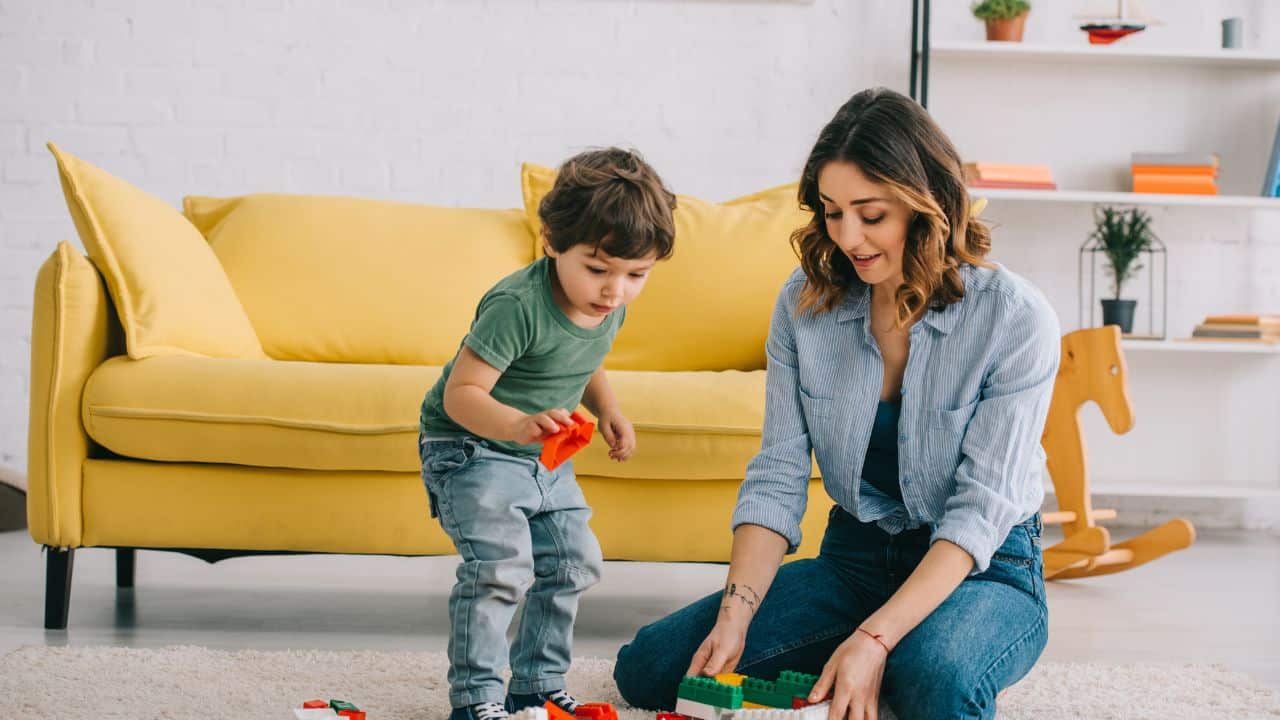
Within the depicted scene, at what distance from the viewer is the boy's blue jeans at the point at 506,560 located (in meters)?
1.46

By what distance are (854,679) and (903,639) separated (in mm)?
168

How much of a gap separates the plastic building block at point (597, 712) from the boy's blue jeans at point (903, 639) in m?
0.20

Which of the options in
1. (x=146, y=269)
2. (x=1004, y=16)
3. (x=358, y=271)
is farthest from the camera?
(x=1004, y=16)

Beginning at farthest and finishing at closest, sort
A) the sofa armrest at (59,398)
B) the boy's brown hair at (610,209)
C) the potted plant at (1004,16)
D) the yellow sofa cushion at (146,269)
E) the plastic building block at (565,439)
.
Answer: the potted plant at (1004,16) → the yellow sofa cushion at (146,269) → the sofa armrest at (59,398) → the boy's brown hair at (610,209) → the plastic building block at (565,439)

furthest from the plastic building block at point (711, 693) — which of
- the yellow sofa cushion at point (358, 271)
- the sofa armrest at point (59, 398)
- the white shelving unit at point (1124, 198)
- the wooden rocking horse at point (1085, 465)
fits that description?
the white shelving unit at point (1124, 198)

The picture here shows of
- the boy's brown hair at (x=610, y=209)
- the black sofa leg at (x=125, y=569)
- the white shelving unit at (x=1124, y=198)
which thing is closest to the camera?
the boy's brown hair at (x=610, y=209)

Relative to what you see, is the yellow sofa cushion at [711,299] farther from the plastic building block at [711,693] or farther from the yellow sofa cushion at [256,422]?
the plastic building block at [711,693]

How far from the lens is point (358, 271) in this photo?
2646mm

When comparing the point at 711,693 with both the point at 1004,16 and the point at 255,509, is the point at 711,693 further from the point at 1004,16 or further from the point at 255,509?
the point at 1004,16

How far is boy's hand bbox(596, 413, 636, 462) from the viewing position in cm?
167

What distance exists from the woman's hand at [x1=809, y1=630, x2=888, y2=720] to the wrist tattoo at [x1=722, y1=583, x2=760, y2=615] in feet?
0.50

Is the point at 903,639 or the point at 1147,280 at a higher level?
the point at 1147,280

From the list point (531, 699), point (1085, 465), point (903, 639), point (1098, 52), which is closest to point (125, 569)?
point (531, 699)

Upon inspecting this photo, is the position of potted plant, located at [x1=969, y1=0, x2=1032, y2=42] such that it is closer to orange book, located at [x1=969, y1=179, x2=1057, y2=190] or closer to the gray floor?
orange book, located at [x1=969, y1=179, x2=1057, y2=190]
